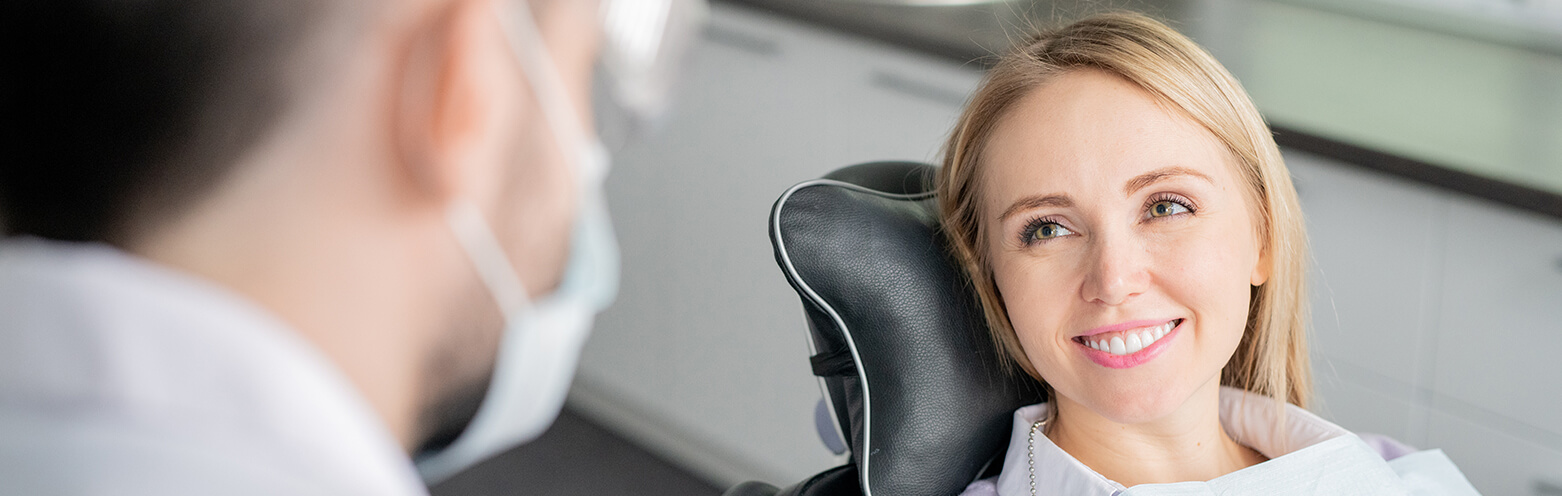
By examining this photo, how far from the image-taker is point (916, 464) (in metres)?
1.22

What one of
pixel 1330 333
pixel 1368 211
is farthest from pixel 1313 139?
pixel 1330 333

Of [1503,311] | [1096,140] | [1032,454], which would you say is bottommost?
[1032,454]

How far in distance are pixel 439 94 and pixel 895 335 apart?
86 cm

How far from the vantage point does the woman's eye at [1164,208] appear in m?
1.14

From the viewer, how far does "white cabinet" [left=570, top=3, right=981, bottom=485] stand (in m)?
2.14

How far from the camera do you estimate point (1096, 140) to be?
113 cm

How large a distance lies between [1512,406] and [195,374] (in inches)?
68.3

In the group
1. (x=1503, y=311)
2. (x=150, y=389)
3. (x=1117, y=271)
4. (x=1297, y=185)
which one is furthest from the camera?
(x=1297, y=185)

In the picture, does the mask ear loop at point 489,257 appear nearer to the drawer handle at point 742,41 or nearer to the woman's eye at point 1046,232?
the woman's eye at point 1046,232

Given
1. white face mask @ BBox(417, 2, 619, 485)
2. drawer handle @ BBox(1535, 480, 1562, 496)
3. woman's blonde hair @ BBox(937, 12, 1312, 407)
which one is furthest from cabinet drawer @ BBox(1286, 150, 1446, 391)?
white face mask @ BBox(417, 2, 619, 485)

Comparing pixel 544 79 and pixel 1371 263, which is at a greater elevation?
pixel 544 79

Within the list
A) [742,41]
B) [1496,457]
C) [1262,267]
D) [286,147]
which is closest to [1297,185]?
[1496,457]

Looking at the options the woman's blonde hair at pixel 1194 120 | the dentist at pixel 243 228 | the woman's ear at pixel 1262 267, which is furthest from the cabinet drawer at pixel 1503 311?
the dentist at pixel 243 228

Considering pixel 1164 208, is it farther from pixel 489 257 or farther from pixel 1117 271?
pixel 489 257
